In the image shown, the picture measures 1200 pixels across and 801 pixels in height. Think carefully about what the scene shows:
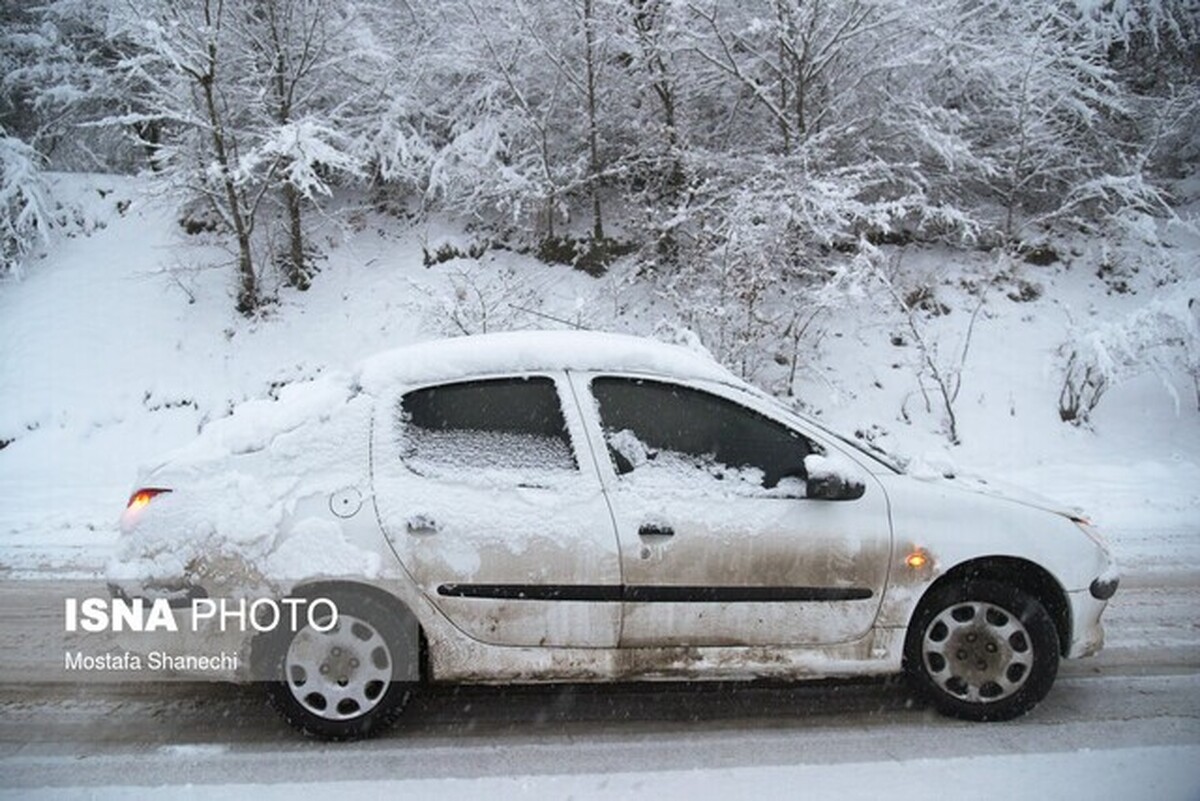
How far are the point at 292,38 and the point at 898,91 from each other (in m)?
9.57

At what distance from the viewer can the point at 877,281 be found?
12.0m

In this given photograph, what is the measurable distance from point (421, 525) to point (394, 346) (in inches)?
356

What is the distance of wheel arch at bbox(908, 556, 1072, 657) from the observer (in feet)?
13.0

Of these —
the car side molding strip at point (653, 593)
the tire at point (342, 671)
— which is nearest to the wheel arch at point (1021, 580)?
the car side molding strip at point (653, 593)

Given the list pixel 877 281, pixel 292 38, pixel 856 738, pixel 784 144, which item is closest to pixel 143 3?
pixel 292 38

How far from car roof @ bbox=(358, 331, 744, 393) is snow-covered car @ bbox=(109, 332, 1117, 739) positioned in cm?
1

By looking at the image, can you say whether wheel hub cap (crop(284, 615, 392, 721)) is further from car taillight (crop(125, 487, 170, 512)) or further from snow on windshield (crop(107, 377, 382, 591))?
car taillight (crop(125, 487, 170, 512))

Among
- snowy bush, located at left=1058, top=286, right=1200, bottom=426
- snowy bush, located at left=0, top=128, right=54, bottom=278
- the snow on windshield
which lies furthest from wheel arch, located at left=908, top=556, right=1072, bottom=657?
snowy bush, located at left=0, top=128, right=54, bottom=278

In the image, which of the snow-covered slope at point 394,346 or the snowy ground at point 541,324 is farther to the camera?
the snow-covered slope at point 394,346

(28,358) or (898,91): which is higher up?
(898,91)

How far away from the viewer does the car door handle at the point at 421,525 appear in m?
3.65

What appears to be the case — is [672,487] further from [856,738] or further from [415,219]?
[415,219]

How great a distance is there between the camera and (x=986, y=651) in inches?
156

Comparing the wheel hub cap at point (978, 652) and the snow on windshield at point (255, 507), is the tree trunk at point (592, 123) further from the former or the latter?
the wheel hub cap at point (978, 652)
